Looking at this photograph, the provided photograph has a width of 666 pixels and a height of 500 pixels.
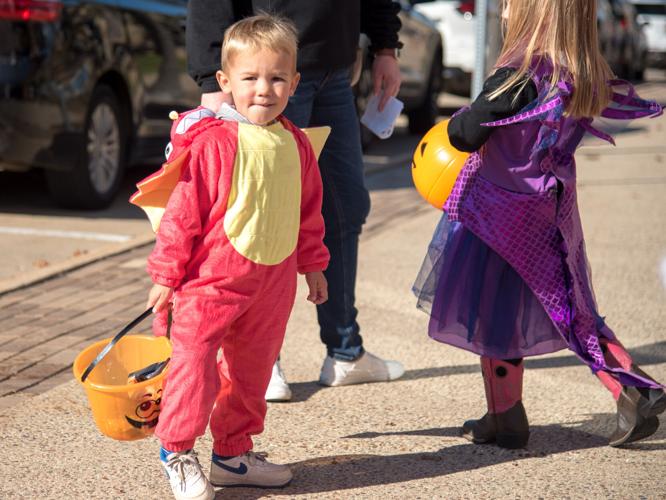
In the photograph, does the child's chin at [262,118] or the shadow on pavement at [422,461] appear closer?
the child's chin at [262,118]

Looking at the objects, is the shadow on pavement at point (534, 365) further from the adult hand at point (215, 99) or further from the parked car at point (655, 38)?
the parked car at point (655, 38)

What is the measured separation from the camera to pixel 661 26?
26.6 meters

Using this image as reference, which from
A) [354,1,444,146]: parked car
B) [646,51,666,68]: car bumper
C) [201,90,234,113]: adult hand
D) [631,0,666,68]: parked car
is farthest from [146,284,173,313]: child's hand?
[646,51,666,68]: car bumper

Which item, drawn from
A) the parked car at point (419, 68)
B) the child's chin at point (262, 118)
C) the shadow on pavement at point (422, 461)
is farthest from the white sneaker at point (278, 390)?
the parked car at point (419, 68)

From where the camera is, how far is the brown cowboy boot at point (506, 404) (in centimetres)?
379

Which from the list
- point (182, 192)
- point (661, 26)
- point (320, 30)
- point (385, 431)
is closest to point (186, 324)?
point (182, 192)

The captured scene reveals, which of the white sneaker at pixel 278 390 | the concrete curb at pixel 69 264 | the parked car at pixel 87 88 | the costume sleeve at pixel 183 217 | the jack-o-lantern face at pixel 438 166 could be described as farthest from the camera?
the parked car at pixel 87 88

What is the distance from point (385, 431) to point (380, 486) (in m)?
0.48

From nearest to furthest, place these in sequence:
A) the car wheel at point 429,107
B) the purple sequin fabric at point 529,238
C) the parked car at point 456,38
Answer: the purple sequin fabric at point 529,238, the car wheel at point 429,107, the parked car at point 456,38

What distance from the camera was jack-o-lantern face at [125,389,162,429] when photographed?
316cm

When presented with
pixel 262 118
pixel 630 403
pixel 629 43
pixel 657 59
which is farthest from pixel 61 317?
pixel 657 59

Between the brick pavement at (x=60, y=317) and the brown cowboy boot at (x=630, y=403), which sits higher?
the brown cowboy boot at (x=630, y=403)

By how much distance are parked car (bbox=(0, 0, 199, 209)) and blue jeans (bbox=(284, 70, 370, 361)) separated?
123 inches

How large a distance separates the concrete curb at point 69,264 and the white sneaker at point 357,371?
76.0 inches
